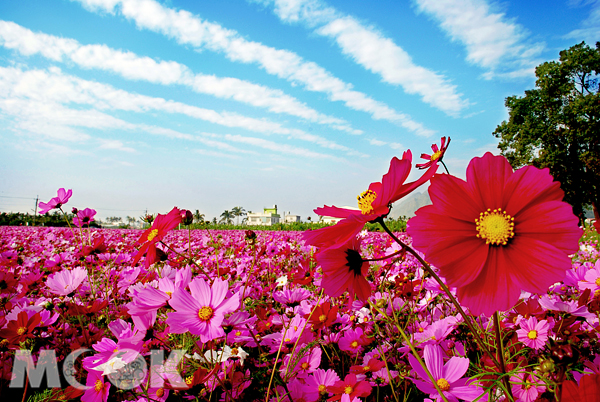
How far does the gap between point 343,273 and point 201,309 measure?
30cm

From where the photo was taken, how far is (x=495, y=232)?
39cm

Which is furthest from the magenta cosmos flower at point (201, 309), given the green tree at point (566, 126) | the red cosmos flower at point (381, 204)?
the green tree at point (566, 126)

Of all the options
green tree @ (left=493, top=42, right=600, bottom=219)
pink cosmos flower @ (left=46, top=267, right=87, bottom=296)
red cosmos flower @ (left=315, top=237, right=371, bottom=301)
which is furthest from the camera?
green tree @ (left=493, top=42, right=600, bottom=219)

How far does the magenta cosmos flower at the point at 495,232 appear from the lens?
0.36 metres

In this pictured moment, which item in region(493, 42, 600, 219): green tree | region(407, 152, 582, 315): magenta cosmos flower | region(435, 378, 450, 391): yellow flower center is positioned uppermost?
region(493, 42, 600, 219): green tree

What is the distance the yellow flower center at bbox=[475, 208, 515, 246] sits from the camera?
0.39 metres

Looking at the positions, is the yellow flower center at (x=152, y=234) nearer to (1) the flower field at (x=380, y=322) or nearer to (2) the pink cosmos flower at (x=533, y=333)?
(1) the flower field at (x=380, y=322)

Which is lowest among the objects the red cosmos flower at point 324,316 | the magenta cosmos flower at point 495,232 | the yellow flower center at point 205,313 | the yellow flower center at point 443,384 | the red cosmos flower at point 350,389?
the red cosmos flower at point 350,389

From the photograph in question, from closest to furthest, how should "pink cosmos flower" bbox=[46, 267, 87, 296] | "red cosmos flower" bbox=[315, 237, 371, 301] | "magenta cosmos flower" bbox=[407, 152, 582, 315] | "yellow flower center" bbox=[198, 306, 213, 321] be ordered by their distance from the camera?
"magenta cosmos flower" bbox=[407, 152, 582, 315], "red cosmos flower" bbox=[315, 237, 371, 301], "yellow flower center" bbox=[198, 306, 213, 321], "pink cosmos flower" bbox=[46, 267, 87, 296]

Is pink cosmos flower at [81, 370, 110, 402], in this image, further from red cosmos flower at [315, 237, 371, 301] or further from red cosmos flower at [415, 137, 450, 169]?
red cosmos flower at [415, 137, 450, 169]

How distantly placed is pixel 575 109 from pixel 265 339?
19713 millimetres

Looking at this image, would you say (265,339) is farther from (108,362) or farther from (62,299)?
(62,299)

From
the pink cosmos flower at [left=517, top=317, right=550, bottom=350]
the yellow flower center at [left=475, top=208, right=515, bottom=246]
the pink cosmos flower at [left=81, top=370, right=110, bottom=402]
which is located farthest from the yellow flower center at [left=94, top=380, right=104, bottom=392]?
the pink cosmos flower at [left=517, top=317, right=550, bottom=350]

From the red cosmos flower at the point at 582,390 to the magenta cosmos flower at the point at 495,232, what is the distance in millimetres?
161
